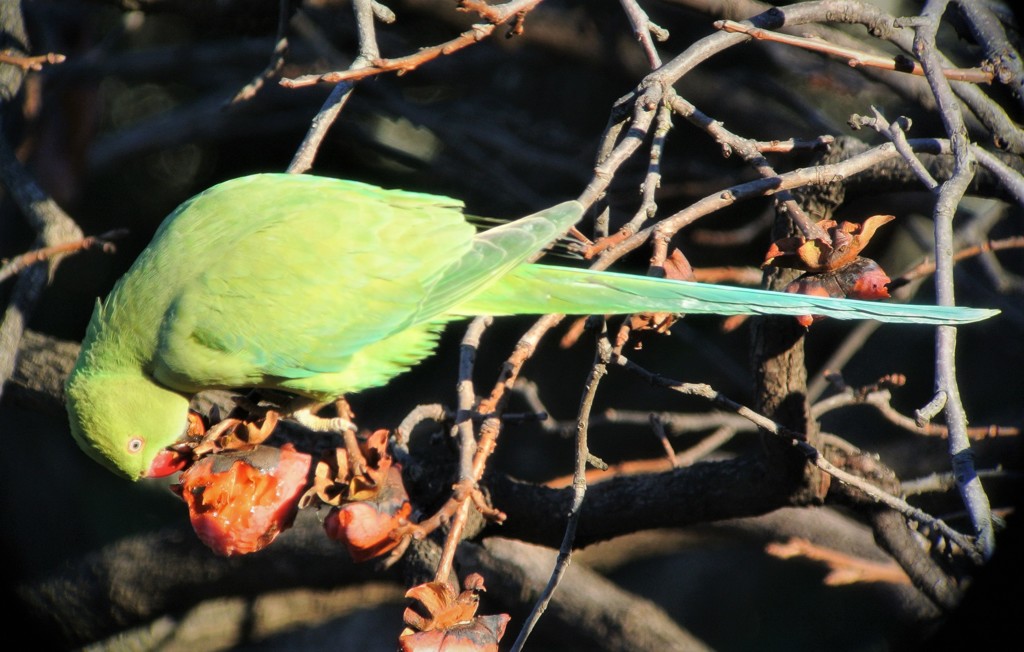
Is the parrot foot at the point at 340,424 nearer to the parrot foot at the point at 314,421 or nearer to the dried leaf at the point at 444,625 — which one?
the parrot foot at the point at 314,421

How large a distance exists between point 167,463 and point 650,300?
3.70 ft

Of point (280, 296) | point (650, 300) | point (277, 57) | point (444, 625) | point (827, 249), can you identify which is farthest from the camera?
point (277, 57)

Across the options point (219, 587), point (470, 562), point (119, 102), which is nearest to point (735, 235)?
point (470, 562)

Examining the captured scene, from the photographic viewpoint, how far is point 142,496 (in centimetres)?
412

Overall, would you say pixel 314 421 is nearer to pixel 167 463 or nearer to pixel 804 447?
pixel 167 463

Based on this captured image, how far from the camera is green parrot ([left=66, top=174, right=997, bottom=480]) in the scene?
211cm

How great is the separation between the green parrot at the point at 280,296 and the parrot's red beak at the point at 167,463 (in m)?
0.01

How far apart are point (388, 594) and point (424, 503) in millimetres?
1244

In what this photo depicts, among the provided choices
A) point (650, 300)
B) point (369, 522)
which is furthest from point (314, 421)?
point (650, 300)

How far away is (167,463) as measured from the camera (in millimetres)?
1926

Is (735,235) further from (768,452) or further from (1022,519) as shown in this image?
(1022,519)

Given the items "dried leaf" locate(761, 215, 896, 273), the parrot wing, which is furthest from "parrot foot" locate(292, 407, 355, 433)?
A: "dried leaf" locate(761, 215, 896, 273)

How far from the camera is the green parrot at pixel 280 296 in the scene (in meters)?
2.11

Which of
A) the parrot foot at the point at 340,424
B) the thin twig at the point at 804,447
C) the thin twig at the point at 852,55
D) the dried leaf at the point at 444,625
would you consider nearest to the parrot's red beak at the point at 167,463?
the parrot foot at the point at 340,424
